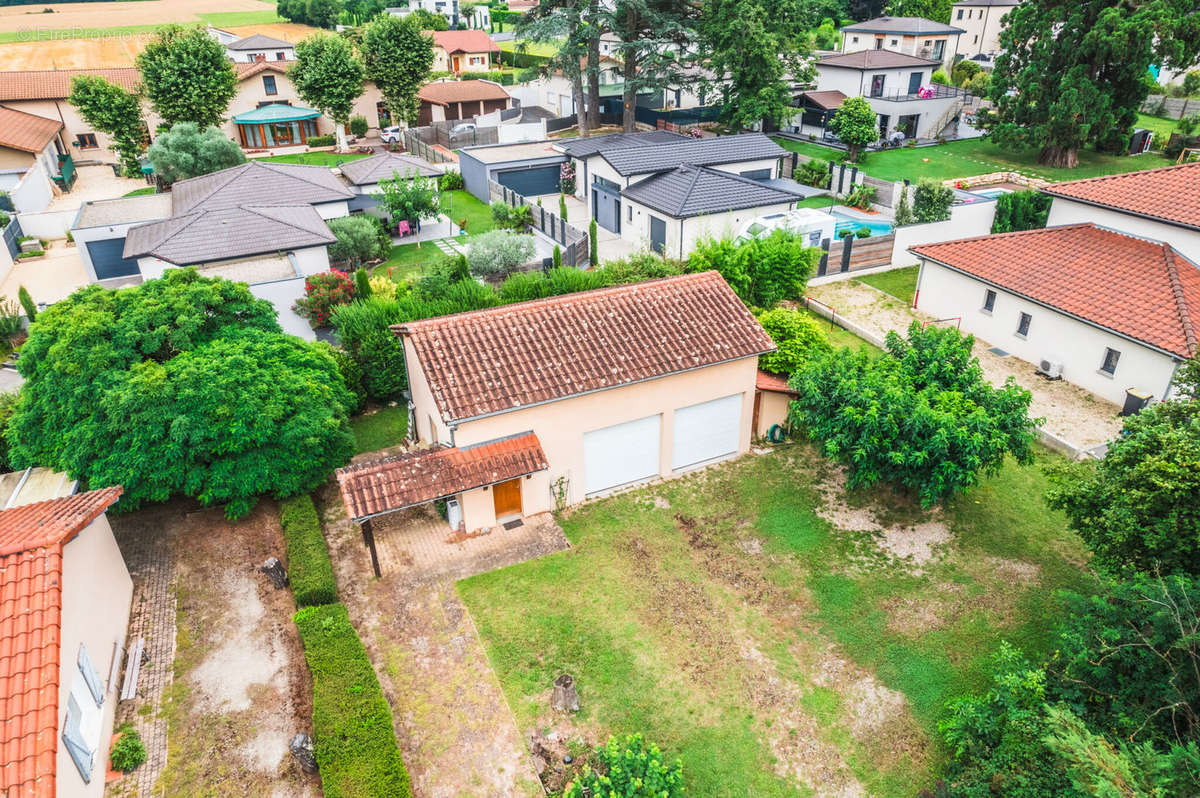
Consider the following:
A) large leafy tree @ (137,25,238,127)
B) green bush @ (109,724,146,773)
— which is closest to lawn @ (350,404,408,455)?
green bush @ (109,724,146,773)

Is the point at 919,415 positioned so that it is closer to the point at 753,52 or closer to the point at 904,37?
the point at 753,52

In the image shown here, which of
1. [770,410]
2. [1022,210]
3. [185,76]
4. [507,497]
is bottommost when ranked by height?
[507,497]

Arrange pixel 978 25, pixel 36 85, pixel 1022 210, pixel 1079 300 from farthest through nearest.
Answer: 1. pixel 978 25
2. pixel 36 85
3. pixel 1022 210
4. pixel 1079 300

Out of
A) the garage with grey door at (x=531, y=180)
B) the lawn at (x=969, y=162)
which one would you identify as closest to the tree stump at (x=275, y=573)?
the garage with grey door at (x=531, y=180)

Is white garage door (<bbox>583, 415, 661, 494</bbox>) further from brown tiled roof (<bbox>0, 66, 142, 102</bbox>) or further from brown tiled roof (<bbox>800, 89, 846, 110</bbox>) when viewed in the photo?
brown tiled roof (<bbox>0, 66, 142, 102</bbox>)

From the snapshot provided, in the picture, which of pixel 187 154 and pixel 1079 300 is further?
pixel 187 154

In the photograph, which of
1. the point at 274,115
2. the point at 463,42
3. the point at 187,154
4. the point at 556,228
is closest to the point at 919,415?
the point at 556,228
